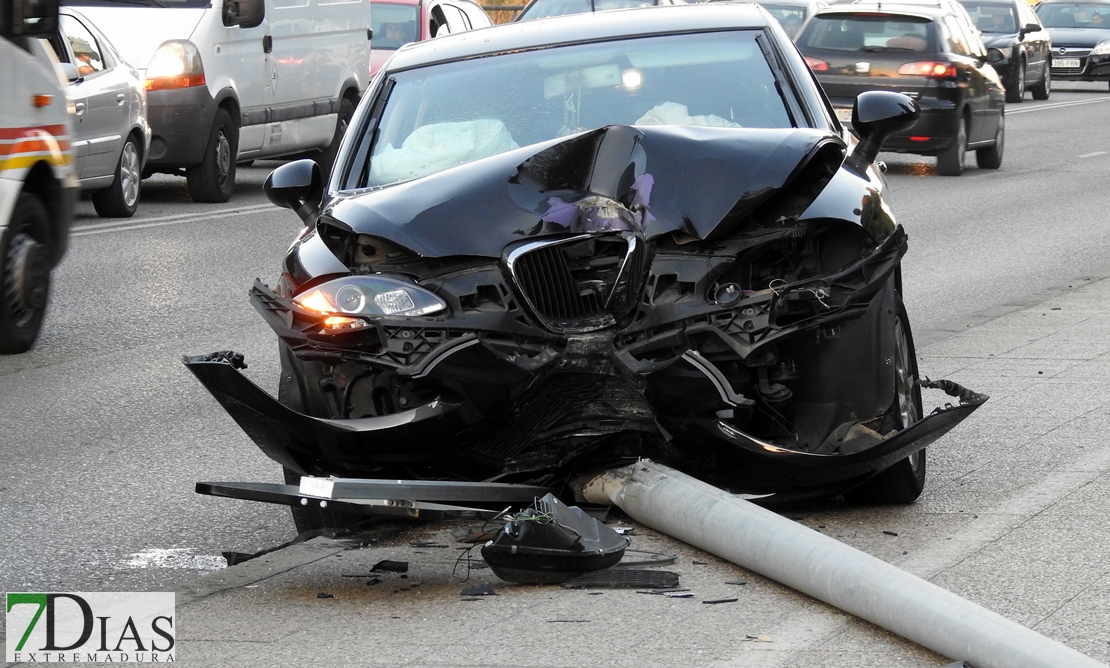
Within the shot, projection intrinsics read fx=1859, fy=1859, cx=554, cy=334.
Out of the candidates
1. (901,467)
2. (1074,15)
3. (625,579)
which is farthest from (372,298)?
(1074,15)

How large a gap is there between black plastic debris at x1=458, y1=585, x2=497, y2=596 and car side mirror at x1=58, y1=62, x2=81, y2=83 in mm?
Result: 9814

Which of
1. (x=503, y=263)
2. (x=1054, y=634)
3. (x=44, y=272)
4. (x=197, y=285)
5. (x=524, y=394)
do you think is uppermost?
(x=503, y=263)

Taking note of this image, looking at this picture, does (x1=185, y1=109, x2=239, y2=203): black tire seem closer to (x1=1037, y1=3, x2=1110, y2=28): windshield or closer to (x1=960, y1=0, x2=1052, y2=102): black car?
(x1=960, y1=0, x2=1052, y2=102): black car

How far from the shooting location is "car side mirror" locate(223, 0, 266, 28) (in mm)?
17188

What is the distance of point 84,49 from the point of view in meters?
14.9

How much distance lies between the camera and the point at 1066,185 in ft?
61.2

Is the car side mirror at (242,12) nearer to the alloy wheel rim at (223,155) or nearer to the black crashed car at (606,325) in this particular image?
the alloy wheel rim at (223,155)

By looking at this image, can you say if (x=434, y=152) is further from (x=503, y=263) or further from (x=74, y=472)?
(x=74, y=472)

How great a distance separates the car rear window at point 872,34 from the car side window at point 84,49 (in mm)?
7939

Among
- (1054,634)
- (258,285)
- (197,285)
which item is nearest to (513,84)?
(258,285)

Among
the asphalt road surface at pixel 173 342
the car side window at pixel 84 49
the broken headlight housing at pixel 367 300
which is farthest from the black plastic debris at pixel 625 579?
the car side window at pixel 84 49

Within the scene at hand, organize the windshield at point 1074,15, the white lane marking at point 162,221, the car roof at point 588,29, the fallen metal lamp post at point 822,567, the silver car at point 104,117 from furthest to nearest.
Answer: the windshield at point 1074,15
the white lane marking at point 162,221
the silver car at point 104,117
the car roof at point 588,29
the fallen metal lamp post at point 822,567

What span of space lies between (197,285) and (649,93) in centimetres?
636

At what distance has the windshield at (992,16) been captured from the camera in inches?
1273
